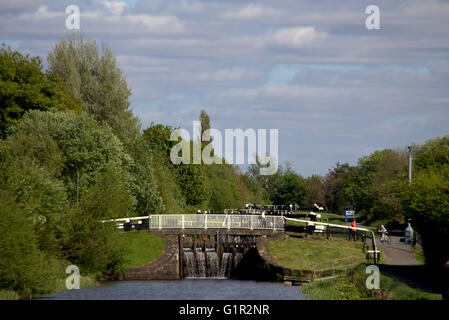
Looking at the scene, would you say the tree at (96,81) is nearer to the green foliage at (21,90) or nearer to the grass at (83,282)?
the green foliage at (21,90)

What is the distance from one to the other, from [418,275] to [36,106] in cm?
4665

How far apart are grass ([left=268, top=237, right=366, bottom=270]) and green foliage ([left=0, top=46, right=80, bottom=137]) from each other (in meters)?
27.1

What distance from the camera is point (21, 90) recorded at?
71.6 m

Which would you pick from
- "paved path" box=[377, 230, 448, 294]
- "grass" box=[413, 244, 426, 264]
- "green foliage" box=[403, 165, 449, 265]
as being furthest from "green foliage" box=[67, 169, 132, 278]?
"green foliage" box=[403, 165, 449, 265]

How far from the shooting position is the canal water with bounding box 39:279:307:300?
4322cm

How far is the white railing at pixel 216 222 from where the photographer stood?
62375 millimetres

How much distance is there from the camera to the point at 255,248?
61000mm

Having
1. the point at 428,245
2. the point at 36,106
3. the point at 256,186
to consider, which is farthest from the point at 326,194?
the point at 428,245

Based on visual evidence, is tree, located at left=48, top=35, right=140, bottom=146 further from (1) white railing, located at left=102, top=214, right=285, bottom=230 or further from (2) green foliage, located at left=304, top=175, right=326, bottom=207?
(2) green foliage, located at left=304, top=175, right=326, bottom=207

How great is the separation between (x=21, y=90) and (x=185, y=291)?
107 feet

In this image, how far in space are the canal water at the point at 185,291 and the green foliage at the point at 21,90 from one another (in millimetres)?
24213

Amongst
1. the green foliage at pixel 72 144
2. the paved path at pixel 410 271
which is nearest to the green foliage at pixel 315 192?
the green foliage at pixel 72 144

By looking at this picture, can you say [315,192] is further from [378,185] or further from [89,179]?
[89,179]
